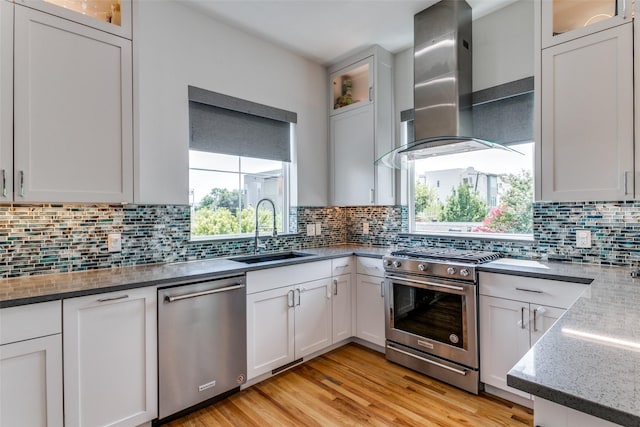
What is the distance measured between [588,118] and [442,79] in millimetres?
1019

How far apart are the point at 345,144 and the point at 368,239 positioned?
3.48 feet

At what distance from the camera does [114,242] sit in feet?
7.18

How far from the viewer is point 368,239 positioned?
359 cm

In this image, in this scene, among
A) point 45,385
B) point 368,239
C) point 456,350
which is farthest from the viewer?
point 368,239

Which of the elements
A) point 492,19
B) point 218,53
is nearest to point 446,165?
point 492,19

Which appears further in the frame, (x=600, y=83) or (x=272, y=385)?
(x=272, y=385)

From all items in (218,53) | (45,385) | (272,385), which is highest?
(218,53)

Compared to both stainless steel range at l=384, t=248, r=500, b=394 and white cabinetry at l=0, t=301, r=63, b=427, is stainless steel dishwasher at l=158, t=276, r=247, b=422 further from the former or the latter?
stainless steel range at l=384, t=248, r=500, b=394

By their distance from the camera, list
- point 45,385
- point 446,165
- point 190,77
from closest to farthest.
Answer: point 45,385
point 190,77
point 446,165

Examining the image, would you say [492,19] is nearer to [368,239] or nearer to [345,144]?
[345,144]

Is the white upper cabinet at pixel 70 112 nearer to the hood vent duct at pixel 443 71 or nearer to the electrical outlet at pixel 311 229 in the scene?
the electrical outlet at pixel 311 229

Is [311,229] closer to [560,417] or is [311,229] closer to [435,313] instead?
[435,313]

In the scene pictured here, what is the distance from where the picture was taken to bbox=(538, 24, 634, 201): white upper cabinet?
182cm

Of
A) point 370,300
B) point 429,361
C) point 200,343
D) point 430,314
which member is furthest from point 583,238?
point 200,343
